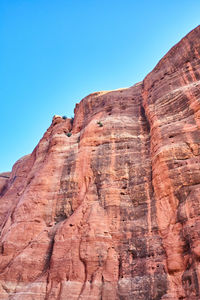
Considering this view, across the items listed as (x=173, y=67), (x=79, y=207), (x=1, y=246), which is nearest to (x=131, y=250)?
Result: (x=79, y=207)

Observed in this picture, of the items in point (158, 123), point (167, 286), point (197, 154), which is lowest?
point (167, 286)

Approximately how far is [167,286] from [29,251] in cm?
784

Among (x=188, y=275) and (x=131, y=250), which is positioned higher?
(x=131, y=250)

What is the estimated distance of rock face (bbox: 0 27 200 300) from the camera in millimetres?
10734

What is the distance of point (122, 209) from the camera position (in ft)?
44.1

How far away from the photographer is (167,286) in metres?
9.91

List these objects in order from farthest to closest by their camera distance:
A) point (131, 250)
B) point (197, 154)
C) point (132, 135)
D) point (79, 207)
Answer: point (132, 135)
point (79, 207)
point (197, 154)
point (131, 250)

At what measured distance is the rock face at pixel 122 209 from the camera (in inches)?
423

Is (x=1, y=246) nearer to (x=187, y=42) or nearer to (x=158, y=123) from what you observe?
(x=158, y=123)

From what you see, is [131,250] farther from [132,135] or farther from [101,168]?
[132,135]

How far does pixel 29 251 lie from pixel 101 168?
6.68m

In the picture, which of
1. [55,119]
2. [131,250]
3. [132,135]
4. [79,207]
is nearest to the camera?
[131,250]

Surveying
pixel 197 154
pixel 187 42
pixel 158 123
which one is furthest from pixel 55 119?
pixel 197 154

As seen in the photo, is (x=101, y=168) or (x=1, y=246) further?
(x=101, y=168)
